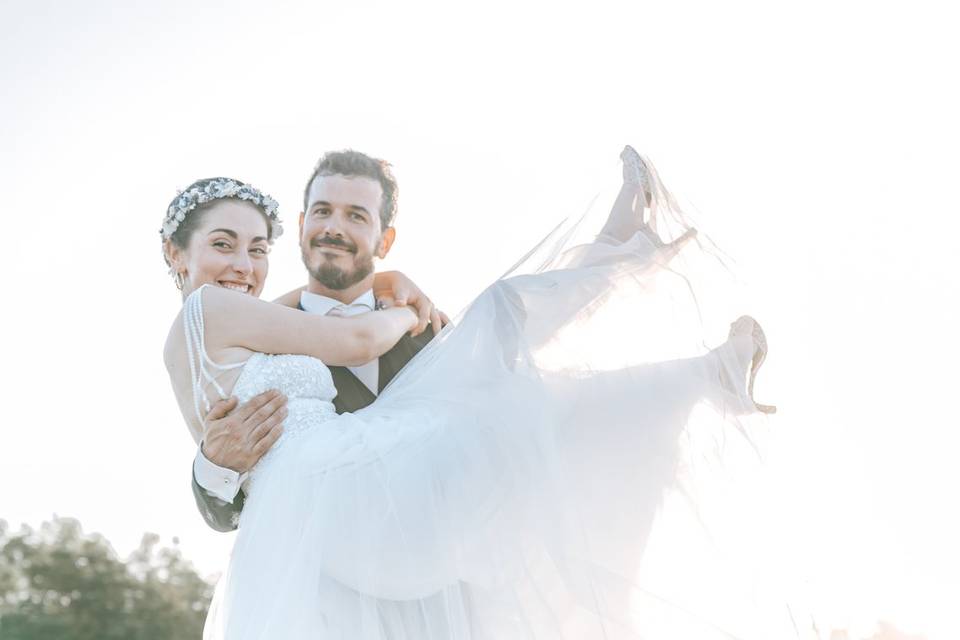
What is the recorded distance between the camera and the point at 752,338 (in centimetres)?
349

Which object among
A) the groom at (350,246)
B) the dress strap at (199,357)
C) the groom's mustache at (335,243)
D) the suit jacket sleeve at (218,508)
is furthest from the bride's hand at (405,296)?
the suit jacket sleeve at (218,508)

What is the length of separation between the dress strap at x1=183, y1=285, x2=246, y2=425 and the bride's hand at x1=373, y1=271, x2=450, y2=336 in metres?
0.82

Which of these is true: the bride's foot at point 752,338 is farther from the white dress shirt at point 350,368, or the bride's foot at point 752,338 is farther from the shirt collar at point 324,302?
the shirt collar at point 324,302

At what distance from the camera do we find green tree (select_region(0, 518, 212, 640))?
21266mm

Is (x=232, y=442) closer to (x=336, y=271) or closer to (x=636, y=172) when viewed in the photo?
(x=336, y=271)

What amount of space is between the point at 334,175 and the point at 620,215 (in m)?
1.08

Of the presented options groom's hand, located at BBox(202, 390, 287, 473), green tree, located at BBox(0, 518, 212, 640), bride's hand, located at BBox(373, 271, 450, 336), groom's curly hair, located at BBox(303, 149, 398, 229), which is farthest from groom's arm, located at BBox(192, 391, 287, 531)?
green tree, located at BBox(0, 518, 212, 640)

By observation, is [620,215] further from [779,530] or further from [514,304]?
[779,530]

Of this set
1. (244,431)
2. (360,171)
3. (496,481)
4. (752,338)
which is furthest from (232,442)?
(752,338)

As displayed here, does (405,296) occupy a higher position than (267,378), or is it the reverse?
(405,296)

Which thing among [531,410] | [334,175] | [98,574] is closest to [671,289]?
[531,410]

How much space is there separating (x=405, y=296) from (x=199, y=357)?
0.90m

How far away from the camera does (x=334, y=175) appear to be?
4.19m

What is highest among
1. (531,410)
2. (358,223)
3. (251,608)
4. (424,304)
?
(358,223)
